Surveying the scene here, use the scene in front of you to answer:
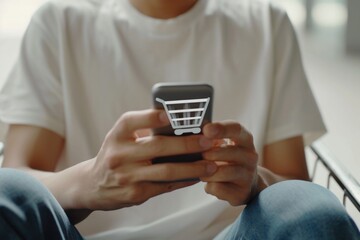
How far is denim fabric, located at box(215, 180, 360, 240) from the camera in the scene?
0.59 metres

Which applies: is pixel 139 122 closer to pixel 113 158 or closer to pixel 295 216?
pixel 113 158

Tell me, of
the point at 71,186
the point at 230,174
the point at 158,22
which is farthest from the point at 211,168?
the point at 158,22

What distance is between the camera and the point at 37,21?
858 mm

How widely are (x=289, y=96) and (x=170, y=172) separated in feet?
1.03

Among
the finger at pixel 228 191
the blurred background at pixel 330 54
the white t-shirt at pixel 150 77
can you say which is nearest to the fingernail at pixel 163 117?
the finger at pixel 228 191

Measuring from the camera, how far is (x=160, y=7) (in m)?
0.89

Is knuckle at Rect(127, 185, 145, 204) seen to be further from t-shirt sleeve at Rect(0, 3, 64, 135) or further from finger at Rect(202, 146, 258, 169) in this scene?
t-shirt sleeve at Rect(0, 3, 64, 135)

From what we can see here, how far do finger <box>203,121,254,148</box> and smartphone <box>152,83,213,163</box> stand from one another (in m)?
0.01

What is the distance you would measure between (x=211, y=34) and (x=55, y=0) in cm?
25

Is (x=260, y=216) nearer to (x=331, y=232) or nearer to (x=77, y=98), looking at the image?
(x=331, y=232)

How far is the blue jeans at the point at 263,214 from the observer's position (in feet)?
1.95

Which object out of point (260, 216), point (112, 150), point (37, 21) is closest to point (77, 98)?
point (37, 21)

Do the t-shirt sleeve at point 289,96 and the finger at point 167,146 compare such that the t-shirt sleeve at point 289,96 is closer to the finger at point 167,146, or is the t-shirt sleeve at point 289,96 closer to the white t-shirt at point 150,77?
the white t-shirt at point 150,77

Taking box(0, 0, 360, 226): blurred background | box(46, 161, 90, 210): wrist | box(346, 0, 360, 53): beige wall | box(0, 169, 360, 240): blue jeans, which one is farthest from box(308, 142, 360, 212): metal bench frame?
box(346, 0, 360, 53): beige wall
